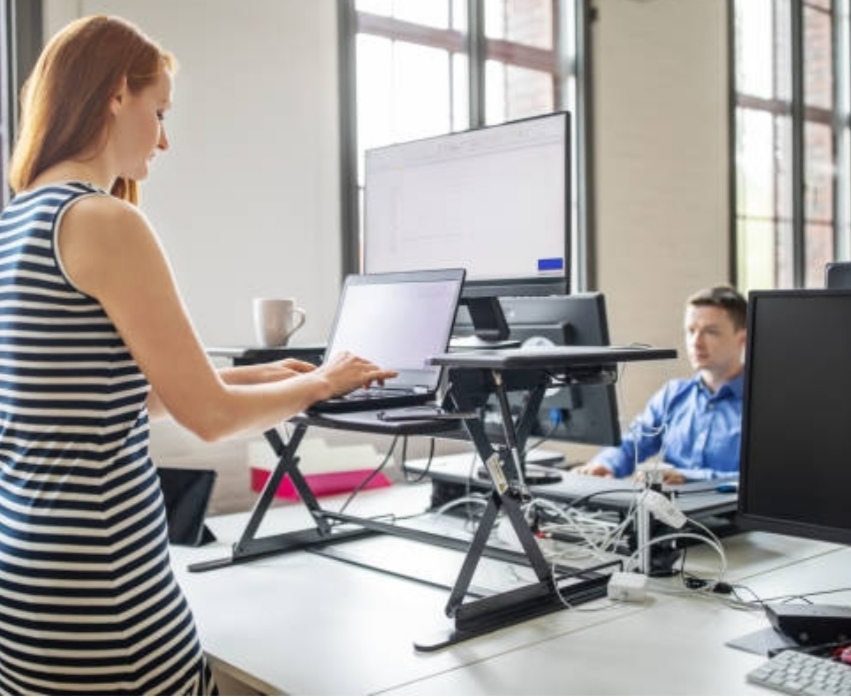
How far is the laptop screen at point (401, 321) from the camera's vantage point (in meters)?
1.50

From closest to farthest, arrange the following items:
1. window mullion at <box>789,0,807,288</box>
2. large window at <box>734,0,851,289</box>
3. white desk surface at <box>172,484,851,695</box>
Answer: white desk surface at <box>172,484,851,695</box>
large window at <box>734,0,851,289</box>
window mullion at <box>789,0,807,288</box>

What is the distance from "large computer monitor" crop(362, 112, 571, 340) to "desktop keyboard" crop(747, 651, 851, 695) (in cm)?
72

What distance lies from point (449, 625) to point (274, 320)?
2.65 feet

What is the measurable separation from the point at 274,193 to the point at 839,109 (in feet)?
14.5

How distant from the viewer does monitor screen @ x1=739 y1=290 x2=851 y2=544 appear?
1.15 metres

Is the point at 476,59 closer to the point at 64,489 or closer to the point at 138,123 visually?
the point at 138,123

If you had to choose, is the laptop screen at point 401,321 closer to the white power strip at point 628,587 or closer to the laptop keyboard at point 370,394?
the laptop keyboard at point 370,394

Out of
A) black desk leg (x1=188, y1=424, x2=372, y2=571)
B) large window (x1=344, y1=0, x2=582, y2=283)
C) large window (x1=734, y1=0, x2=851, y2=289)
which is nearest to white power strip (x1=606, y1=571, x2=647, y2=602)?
black desk leg (x1=188, y1=424, x2=372, y2=571)

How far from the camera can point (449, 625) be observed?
4.25 ft

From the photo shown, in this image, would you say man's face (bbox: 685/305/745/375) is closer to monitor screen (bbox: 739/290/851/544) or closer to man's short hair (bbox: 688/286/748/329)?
man's short hair (bbox: 688/286/748/329)

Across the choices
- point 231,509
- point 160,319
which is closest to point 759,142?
point 231,509

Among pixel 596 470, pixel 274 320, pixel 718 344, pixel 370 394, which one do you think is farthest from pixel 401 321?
pixel 718 344

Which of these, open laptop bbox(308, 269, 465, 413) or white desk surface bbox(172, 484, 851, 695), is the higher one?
→ open laptop bbox(308, 269, 465, 413)

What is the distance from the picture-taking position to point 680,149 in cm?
425
